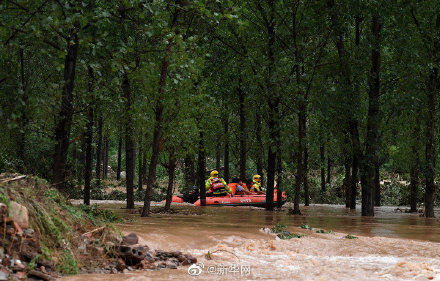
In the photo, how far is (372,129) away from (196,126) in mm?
6478

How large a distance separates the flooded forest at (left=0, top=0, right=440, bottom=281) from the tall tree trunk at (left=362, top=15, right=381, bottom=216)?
7 centimetres

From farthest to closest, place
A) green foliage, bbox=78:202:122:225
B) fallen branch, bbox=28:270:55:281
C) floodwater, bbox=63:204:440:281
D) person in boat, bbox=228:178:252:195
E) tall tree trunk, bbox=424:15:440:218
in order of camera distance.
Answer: person in boat, bbox=228:178:252:195 < tall tree trunk, bbox=424:15:440:218 < green foliage, bbox=78:202:122:225 < floodwater, bbox=63:204:440:281 < fallen branch, bbox=28:270:55:281

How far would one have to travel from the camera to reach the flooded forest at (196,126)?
7.22 metres

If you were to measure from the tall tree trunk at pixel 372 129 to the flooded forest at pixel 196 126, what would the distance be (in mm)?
75

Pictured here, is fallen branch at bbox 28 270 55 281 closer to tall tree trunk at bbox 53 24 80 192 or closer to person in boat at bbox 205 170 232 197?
tall tree trunk at bbox 53 24 80 192

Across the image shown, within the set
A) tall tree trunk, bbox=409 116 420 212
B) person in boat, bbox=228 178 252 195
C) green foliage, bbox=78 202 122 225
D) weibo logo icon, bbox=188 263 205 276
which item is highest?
tall tree trunk, bbox=409 116 420 212

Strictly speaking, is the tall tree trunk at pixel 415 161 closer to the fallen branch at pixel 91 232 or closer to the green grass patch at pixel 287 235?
the green grass patch at pixel 287 235

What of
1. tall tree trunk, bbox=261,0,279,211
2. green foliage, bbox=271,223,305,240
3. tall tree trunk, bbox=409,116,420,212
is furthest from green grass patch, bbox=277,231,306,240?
tall tree trunk, bbox=409,116,420,212

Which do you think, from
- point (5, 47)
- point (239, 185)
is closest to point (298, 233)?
point (5, 47)

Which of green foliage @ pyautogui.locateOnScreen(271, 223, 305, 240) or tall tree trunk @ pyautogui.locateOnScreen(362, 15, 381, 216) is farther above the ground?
tall tree trunk @ pyautogui.locateOnScreen(362, 15, 381, 216)

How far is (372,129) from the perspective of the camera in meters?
17.8

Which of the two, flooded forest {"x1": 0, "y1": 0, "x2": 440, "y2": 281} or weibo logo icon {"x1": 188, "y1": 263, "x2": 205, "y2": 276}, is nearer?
weibo logo icon {"x1": 188, "y1": 263, "x2": 205, "y2": 276}

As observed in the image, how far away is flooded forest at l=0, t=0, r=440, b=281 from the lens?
7.22 meters

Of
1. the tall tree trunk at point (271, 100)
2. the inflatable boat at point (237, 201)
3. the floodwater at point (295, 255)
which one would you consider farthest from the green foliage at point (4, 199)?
the inflatable boat at point (237, 201)
